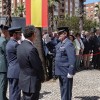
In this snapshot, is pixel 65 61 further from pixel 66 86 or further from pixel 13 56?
pixel 13 56

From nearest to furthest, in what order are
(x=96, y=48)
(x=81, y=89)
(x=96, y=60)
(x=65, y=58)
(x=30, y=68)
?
1. (x=30, y=68)
2. (x=65, y=58)
3. (x=81, y=89)
4. (x=96, y=48)
5. (x=96, y=60)

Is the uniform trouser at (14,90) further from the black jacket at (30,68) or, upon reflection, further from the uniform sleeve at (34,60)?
the uniform sleeve at (34,60)

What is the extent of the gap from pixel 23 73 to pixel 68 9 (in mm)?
132499

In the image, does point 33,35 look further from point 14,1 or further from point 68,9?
point 68,9

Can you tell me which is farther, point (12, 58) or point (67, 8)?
point (67, 8)

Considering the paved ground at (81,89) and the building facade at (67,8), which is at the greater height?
the building facade at (67,8)

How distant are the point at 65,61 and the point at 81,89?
3.47 m

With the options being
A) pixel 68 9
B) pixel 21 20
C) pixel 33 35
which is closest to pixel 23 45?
pixel 33 35

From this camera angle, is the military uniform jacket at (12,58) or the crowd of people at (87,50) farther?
the crowd of people at (87,50)

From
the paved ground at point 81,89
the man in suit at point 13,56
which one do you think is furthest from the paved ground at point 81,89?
the man in suit at point 13,56

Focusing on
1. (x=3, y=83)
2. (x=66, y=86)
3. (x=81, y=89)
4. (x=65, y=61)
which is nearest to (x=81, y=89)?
(x=81, y=89)

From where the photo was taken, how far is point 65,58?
306 inches

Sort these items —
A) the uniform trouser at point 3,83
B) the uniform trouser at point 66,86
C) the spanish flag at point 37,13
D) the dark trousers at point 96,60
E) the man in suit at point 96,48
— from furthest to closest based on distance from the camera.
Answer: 1. the dark trousers at point 96,60
2. the man in suit at point 96,48
3. the spanish flag at point 37,13
4. the uniform trouser at point 3,83
5. the uniform trouser at point 66,86

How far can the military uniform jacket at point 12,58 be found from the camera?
7.46 meters
